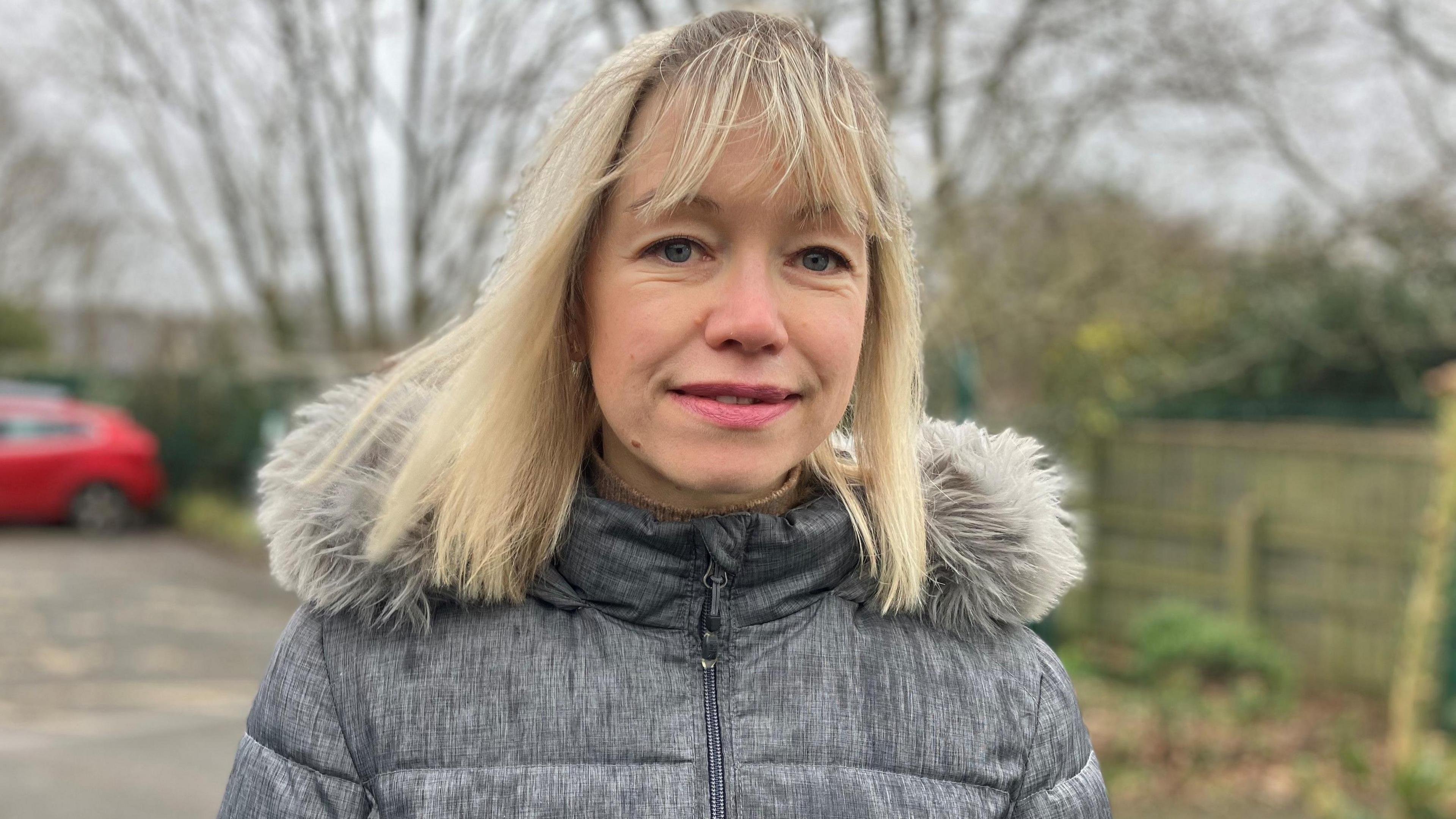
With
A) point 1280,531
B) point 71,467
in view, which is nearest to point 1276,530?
point 1280,531

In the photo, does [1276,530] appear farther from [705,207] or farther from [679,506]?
[705,207]

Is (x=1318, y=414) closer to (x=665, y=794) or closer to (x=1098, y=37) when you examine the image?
(x=1098, y=37)

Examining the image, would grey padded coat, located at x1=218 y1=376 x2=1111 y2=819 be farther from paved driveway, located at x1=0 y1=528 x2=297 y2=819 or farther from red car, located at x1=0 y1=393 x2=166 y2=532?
red car, located at x1=0 y1=393 x2=166 y2=532

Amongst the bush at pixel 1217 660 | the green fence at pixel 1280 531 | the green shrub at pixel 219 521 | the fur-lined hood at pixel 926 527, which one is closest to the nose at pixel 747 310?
the fur-lined hood at pixel 926 527

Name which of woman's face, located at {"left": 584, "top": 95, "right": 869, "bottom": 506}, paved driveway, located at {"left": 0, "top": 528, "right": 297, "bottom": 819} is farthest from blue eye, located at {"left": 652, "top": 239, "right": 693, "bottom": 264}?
paved driveway, located at {"left": 0, "top": 528, "right": 297, "bottom": 819}

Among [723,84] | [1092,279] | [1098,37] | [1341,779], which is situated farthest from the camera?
[1092,279]

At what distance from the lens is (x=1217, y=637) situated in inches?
235

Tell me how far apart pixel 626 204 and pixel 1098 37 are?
16.4 ft

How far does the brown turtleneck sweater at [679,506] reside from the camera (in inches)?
58.0

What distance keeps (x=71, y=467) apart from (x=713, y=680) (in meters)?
12.9

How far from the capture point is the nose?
130cm

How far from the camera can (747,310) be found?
4.28ft

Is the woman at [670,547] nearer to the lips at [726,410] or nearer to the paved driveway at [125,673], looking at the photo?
the lips at [726,410]

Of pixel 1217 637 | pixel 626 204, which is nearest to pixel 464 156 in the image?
pixel 1217 637
